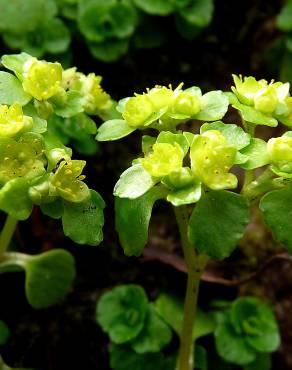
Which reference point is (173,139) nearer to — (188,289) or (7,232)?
(188,289)

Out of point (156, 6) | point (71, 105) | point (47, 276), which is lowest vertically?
point (47, 276)

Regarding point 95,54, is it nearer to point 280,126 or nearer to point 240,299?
point 280,126

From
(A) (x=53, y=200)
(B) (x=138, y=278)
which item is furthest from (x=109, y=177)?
(A) (x=53, y=200)

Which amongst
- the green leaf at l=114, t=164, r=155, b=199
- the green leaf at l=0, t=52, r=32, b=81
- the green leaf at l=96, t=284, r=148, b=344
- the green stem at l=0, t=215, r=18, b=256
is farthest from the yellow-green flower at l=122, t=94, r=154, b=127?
the green leaf at l=96, t=284, r=148, b=344

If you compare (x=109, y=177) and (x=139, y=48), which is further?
(x=139, y=48)

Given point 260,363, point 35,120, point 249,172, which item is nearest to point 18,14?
point 35,120

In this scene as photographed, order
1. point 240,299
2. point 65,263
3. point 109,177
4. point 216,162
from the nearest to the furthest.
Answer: point 216,162, point 65,263, point 240,299, point 109,177
